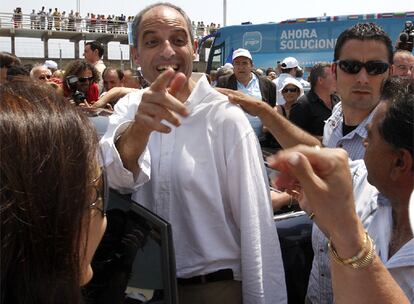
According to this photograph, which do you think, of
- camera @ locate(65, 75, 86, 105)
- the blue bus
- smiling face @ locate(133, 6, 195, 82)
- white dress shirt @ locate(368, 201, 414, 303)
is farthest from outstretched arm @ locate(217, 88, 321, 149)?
the blue bus

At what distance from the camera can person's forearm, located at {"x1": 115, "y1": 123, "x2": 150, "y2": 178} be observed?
5.68 feet

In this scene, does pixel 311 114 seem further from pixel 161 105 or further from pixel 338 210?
pixel 338 210

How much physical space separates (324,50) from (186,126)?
1357 centimetres

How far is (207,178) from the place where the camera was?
5.89 feet

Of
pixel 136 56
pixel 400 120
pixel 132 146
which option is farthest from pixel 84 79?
pixel 400 120

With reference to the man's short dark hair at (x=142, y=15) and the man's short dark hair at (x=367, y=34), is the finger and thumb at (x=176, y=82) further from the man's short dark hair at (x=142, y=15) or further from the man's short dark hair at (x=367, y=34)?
the man's short dark hair at (x=367, y=34)

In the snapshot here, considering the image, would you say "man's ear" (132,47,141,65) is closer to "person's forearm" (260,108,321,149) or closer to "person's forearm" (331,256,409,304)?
"person's forearm" (260,108,321,149)

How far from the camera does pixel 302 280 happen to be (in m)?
2.42

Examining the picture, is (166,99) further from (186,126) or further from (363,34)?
(363,34)

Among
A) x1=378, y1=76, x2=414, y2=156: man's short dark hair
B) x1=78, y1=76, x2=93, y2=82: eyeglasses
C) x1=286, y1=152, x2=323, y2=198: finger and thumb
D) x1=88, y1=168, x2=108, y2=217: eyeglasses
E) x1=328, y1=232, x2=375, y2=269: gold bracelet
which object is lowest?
x1=328, y1=232, x2=375, y2=269: gold bracelet

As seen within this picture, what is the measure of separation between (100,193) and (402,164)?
0.89 metres

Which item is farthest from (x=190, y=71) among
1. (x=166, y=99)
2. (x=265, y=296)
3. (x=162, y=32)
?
(x=265, y=296)

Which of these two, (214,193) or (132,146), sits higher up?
(132,146)

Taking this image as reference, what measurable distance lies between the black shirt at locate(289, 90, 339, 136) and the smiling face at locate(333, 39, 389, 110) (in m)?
1.38
